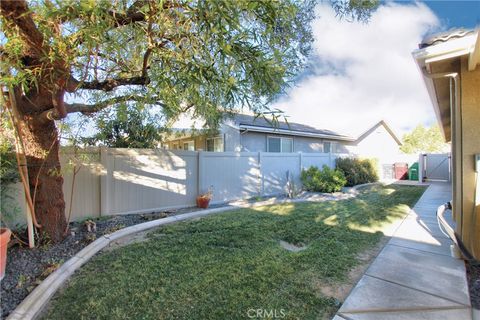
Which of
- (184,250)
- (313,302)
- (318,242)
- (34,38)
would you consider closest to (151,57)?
(34,38)

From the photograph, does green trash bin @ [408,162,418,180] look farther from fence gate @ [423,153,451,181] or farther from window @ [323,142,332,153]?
window @ [323,142,332,153]

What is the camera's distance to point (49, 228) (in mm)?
3934

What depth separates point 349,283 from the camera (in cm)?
301

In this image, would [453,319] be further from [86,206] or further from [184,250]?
[86,206]

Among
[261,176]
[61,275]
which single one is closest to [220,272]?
[61,275]

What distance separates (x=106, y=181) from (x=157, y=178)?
4.33ft

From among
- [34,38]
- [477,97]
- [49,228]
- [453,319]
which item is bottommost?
[453,319]

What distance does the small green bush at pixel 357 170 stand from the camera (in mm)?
12742

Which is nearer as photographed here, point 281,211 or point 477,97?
point 477,97

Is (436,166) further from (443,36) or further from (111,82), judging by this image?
(111,82)

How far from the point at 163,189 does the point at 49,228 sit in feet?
10.5

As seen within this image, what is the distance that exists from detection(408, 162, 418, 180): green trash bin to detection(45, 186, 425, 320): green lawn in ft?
40.6

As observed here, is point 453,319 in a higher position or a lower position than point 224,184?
→ lower

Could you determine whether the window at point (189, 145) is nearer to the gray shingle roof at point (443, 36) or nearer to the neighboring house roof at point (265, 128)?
the neighboring house roof at point (265, 128)
